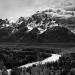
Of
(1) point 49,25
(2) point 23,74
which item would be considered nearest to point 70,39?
(1) point 49,25

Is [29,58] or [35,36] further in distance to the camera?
[35,36]

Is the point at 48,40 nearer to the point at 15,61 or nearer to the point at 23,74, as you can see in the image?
the point at 15,61

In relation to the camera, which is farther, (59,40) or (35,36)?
(35,36)

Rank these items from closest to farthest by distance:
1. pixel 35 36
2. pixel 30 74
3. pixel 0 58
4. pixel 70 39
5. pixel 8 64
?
pixel 30 74
pixel 8 64
pixel 0 58
pixel 70 39
pixel 35 36

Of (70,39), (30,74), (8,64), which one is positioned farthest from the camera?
(70,39)

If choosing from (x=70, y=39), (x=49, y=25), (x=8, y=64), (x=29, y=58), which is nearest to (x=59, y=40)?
(x=70, y=39)

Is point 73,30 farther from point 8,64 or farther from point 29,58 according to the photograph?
point 8,64
